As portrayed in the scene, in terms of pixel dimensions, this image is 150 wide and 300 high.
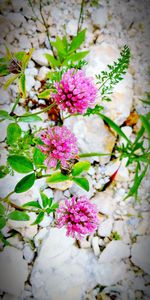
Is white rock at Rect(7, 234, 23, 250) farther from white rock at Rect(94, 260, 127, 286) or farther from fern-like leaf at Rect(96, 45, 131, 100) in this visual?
fern-like leaf at Rect(96, 45, 131, 100)

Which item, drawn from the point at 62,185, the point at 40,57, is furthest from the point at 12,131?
the point at 40,57

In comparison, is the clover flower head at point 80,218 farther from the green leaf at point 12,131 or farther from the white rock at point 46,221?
the white rock at point 46,221

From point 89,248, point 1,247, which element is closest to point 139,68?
point 89,248

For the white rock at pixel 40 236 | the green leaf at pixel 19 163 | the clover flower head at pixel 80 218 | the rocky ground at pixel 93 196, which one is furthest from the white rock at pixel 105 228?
the green leaf at pixel 19 163

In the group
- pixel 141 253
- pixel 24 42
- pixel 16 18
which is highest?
pixel 16 18

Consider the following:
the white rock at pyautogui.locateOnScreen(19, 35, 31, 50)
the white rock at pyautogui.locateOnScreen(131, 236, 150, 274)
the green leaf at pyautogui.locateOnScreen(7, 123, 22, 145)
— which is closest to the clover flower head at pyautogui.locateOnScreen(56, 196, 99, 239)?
the green leaf at pyautogui.locateOnScreen(7, 123, 22, 145)

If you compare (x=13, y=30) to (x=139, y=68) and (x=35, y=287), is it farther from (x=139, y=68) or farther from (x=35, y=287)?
(x=35, y=287)

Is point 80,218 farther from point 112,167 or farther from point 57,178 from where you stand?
point 112,167
